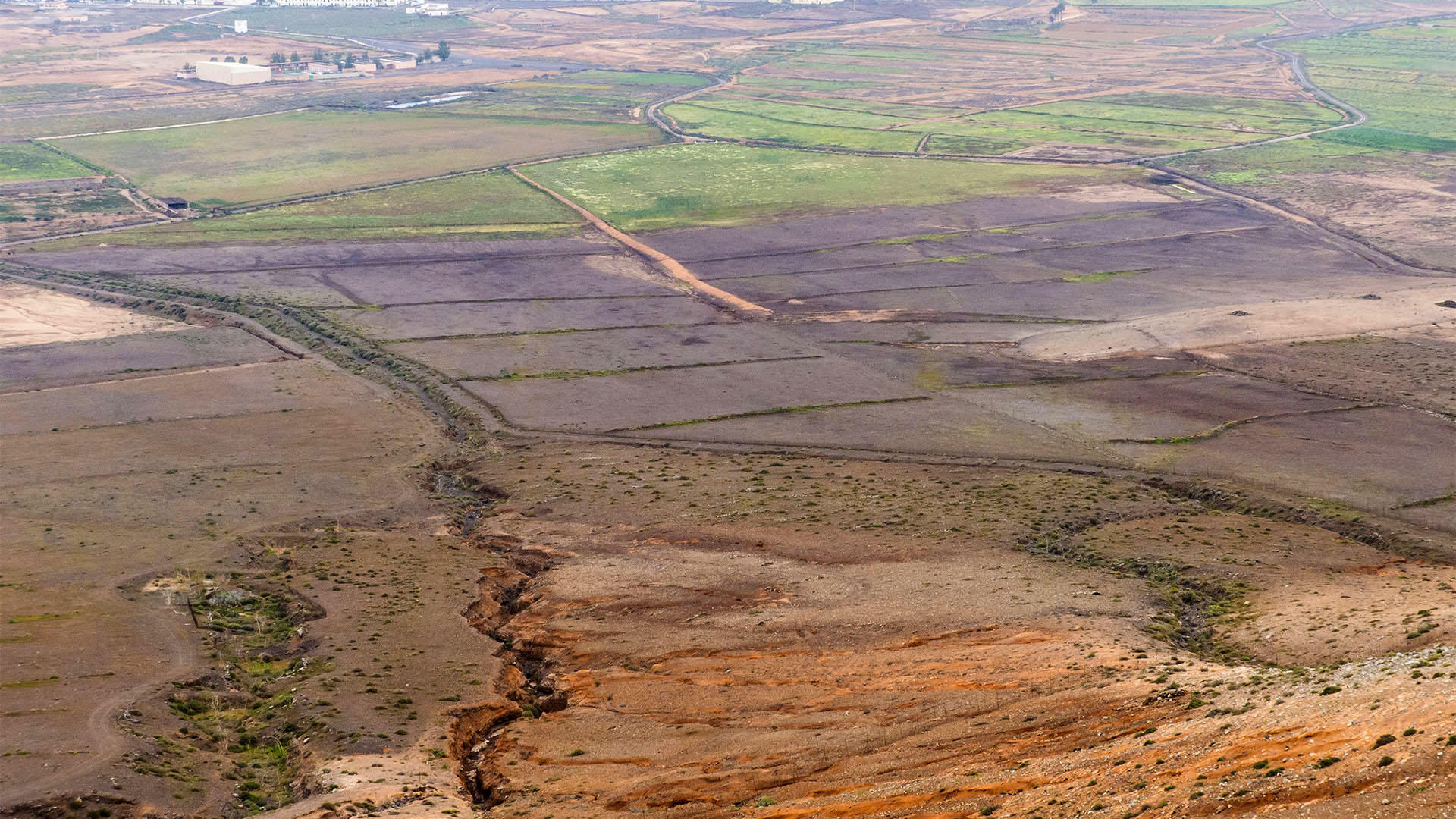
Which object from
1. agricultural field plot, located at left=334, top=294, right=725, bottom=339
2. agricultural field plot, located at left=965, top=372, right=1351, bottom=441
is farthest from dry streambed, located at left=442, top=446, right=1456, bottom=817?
agricultural field plot, located at left=334, top=294, right=725, bottom=339

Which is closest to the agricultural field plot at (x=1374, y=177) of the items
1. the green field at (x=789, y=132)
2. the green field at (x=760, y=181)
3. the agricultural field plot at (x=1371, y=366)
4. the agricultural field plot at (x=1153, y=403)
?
the green field at (x=760, y=181)

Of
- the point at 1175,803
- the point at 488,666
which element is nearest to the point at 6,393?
the point at 488,666

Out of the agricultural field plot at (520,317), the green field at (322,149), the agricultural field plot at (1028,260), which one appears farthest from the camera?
the green field at (322,149)

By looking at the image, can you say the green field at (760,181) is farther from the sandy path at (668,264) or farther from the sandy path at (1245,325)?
the sandy path at (1245,325)

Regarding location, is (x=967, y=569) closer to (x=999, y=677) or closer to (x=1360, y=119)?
(x=999, y=677)

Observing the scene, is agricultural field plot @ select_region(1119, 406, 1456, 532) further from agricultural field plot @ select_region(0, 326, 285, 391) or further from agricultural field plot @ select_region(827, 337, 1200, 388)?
agricultural field plot @ select_region(0, 326, 285, 391)

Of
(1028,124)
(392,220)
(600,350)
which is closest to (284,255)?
(392,220)

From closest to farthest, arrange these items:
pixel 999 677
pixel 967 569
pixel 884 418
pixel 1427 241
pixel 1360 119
→ 1. pixel 999 677
2. pixel 967 569
3. pixel 884 418
4. pixel 1427 241
5. pixel 1360 119
